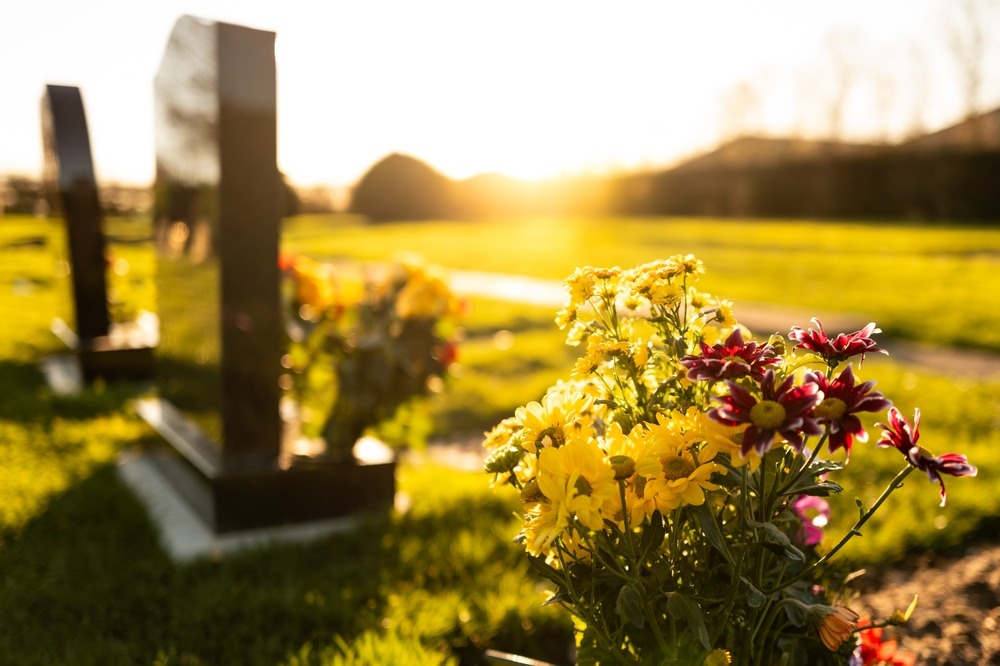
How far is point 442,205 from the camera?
37.6 meters

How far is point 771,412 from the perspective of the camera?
3.87 ft

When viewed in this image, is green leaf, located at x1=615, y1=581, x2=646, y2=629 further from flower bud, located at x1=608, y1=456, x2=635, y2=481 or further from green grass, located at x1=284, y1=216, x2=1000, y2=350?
green grass, located at x1=284, y1=216, x2=1000, y2=350

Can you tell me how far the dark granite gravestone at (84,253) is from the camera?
17.5 feet

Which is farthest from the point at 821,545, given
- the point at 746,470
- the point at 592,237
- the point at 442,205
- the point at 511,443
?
the point at 442,205

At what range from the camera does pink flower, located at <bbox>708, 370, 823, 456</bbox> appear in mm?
1167

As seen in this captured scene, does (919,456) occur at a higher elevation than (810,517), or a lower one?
higher

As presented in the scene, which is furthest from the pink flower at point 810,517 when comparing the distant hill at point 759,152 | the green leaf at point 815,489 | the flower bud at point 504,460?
the distant hill at point 759,152

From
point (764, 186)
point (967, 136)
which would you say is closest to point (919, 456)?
point (764, 186)

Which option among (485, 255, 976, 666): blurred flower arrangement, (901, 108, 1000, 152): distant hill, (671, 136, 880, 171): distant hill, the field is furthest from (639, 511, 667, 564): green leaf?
(671, 136, 880, 171): distant hill

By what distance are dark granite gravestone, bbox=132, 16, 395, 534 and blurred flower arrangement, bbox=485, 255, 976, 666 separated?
181 centimetres

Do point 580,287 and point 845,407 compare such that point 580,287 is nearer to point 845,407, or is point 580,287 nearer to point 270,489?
point 845,407

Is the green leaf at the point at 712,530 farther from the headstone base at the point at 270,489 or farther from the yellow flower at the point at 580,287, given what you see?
the headstone base at the point at 270,489

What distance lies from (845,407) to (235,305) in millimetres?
2380

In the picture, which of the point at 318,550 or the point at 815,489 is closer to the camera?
the point at 815,489
